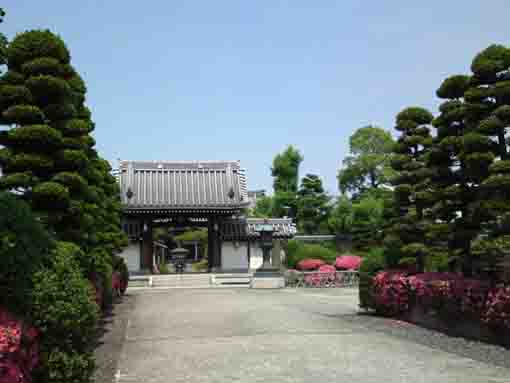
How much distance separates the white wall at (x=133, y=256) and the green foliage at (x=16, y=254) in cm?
2501

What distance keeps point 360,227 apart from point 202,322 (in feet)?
82.9

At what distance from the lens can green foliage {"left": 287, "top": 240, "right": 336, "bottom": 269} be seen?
3228cm

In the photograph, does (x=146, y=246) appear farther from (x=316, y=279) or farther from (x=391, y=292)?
(x=391, y=292)

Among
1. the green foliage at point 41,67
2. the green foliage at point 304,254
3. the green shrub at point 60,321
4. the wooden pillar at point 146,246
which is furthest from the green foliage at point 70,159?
the green foliage at point 304,254

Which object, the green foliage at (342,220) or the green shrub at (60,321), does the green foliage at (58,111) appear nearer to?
the green shrub at (60,321)

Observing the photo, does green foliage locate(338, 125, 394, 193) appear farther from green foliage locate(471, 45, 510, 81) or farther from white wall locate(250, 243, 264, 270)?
green foliage locate(471, 45, 510, 81)

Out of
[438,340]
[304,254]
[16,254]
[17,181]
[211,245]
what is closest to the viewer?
[16,254]

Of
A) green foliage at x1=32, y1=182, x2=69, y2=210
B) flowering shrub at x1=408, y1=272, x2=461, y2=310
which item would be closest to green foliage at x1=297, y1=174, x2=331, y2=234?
flowering shrub at x1=408, y1=272, x2=461, y2=310

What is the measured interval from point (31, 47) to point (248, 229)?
22809 mm

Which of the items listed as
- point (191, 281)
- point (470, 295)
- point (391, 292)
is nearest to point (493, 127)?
point (470, 295)

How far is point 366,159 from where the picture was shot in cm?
4444

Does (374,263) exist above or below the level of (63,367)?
above

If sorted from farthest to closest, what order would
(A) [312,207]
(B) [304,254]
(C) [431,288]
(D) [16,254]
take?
1. (A) [312,207]
2. (B) [304,254]
3. (C) [431,288]
4. (D) [16,254]

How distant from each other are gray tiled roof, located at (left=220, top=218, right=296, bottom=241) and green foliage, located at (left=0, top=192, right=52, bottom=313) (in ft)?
80.7
